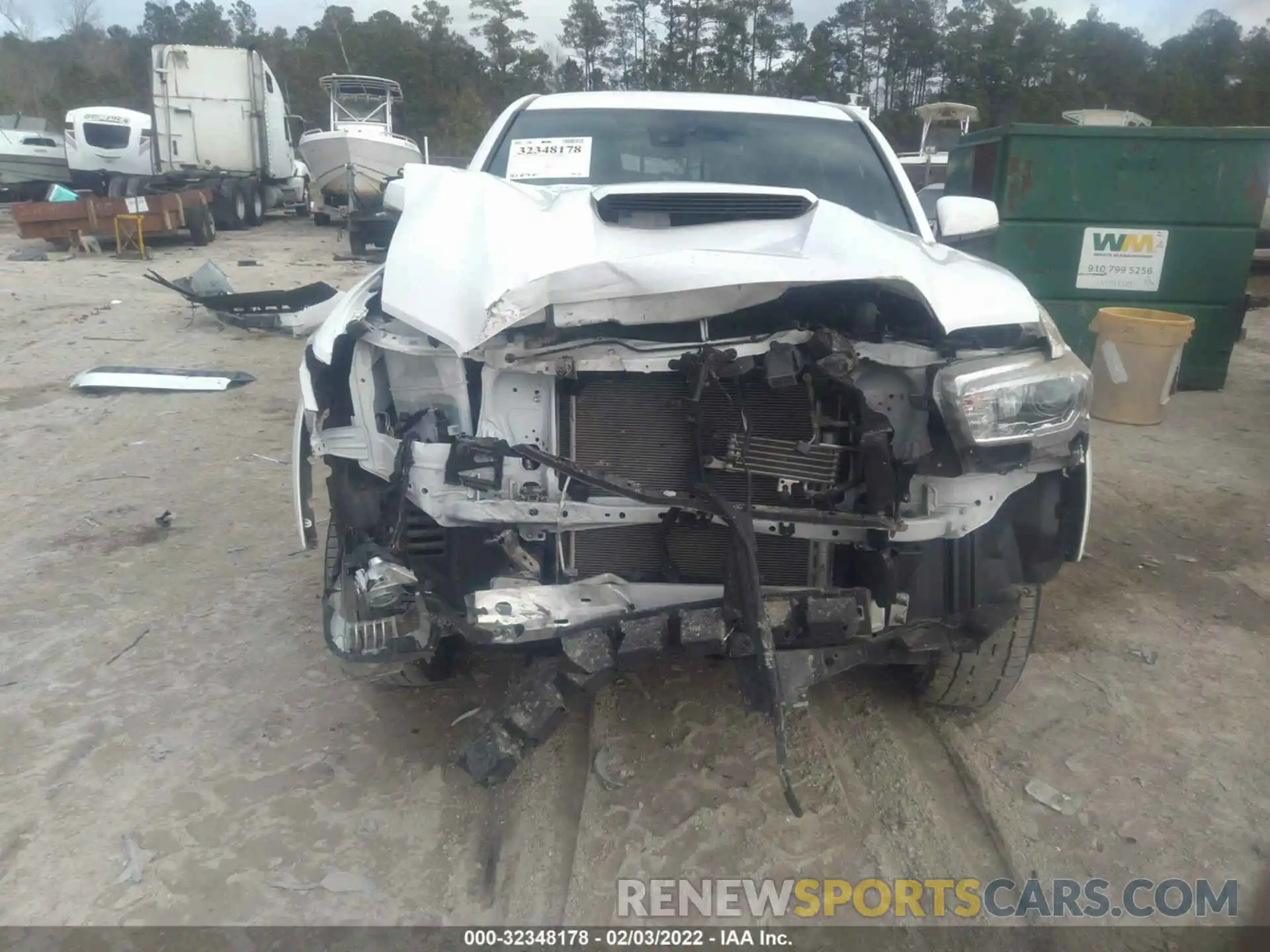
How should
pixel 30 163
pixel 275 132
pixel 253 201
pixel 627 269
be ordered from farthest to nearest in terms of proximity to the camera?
pixel 30 163, pixel 253 201, pixel 275 132, pixel 627 269

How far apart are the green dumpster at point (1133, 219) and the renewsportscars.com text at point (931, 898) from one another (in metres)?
5.59

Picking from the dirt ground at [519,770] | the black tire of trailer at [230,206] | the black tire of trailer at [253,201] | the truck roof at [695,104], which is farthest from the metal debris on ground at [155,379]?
the black tire of trailer at [253,201]

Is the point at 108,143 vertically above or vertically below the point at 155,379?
above

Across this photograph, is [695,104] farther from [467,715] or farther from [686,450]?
[467,715]

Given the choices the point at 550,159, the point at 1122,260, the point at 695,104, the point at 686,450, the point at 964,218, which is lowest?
the point at 686,450

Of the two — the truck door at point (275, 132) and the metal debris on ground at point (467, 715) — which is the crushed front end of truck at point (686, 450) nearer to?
the metal debris on ground at point (467, 715)

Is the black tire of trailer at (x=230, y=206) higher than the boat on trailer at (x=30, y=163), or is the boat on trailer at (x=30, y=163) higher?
the boat on trailer at (x=30, y=163)

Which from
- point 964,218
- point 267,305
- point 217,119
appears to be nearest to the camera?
point 964,218

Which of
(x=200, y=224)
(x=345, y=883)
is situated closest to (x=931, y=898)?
(x=345, y=883)

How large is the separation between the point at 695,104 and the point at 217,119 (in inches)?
643

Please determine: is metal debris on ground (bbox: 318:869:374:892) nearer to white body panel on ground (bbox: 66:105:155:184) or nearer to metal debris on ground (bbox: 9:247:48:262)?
metal debris on ground (bbox: 9:247:48:262)

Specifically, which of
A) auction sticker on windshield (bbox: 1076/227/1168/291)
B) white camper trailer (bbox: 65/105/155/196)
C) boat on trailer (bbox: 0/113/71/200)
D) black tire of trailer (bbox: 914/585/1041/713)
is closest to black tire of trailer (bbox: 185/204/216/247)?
white camper trailer (bbox: 65/105/155/196)

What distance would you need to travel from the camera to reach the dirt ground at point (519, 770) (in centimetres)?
232

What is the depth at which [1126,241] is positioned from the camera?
6883 mm
